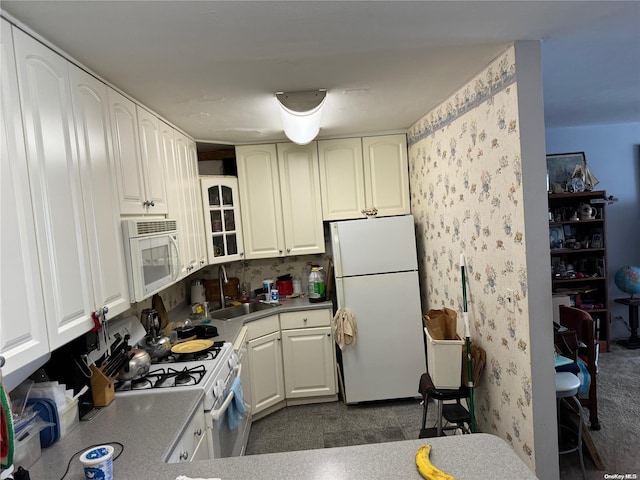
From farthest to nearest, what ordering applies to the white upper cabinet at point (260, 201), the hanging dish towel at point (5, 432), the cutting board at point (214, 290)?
the cutting board at point (214, 290), the white upper cabinet at point (260, 201), the hanging dish towel at point (5, 432)

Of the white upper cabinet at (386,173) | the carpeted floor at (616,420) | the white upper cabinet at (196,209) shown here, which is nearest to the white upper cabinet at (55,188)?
the white upper cabinet at (196,209)

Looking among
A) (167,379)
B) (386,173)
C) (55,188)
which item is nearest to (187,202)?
(167,379)

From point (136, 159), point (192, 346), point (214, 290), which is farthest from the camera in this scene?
point (214, 290)

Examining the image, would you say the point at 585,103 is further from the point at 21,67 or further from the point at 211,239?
the point at 21,67

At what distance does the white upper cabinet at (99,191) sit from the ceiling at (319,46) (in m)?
0.13

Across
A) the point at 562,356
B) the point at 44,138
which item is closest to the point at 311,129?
the point at 44,138

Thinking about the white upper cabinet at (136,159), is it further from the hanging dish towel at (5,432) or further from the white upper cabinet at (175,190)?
the hanging dish towel at (5,432)

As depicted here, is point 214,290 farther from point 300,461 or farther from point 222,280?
point 300,461

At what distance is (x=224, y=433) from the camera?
7.02 ft

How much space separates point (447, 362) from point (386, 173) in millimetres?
1809

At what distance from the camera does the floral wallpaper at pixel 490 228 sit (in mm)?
1866

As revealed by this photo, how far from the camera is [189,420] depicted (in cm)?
164

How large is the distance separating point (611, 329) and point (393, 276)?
2952 mm

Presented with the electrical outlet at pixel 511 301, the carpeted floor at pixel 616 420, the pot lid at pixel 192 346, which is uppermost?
the electrical outlet at pixel 511 301
